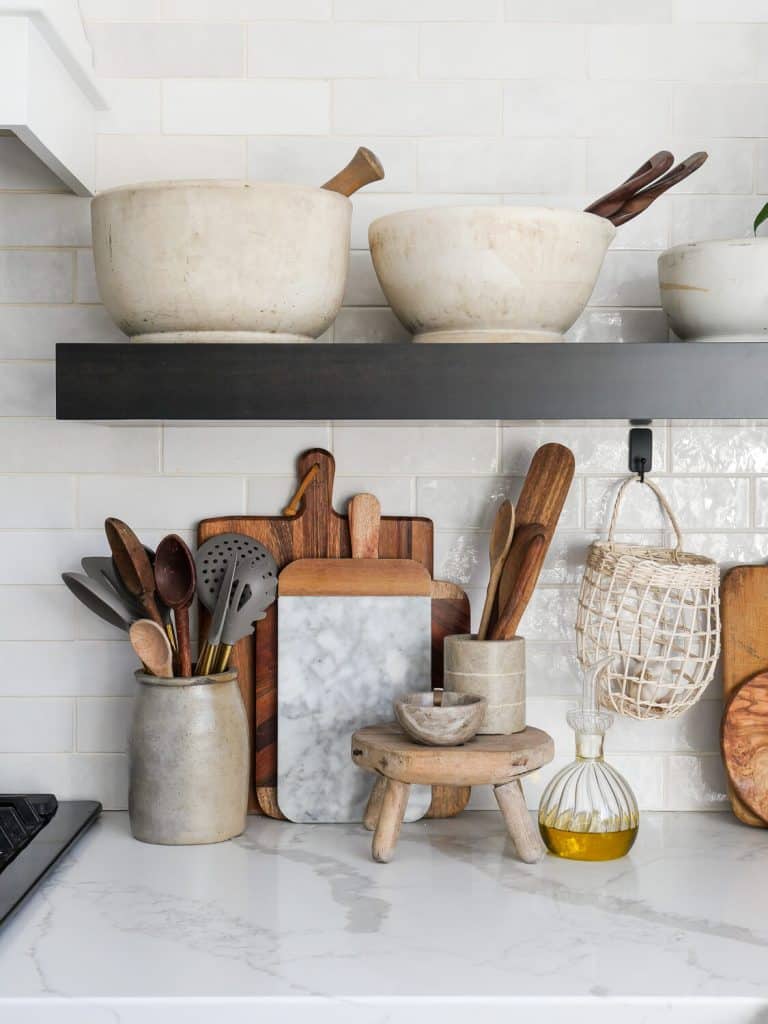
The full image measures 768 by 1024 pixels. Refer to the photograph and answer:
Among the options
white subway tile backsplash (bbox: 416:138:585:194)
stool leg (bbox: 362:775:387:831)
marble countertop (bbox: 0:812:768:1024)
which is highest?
white subway tile backsplash (bbox: 416:138:585:194)

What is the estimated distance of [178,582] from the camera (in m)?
1.32

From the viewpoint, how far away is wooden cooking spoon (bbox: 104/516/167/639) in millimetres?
1312

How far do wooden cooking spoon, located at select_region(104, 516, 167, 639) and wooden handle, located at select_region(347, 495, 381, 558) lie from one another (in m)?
0.25

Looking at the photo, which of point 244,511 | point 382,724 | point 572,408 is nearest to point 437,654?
point 382,724

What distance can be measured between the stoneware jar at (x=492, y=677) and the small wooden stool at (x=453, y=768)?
0.11ft

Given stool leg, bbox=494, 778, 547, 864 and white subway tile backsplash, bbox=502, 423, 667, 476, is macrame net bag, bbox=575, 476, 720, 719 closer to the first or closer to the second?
white subway tile backsplash, bbox=502, 423, 667, 476

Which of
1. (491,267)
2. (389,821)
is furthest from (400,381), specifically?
(389,821)

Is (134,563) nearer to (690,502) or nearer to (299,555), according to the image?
(299,555)

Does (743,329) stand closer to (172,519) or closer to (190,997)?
(172,519)

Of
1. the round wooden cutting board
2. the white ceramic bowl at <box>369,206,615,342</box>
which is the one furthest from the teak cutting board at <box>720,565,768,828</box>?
the white ceramic bowl at <box>369,206,615,342</box>

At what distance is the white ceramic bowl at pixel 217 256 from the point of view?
114 cm

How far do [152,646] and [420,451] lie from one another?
0.42m

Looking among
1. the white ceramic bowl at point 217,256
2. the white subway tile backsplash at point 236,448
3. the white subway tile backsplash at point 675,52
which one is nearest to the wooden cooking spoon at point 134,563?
the white subway tile backsplash at point 236,448

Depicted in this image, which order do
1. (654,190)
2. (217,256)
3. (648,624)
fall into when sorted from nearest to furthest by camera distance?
(217,256) < (654,190) < (648,624)
